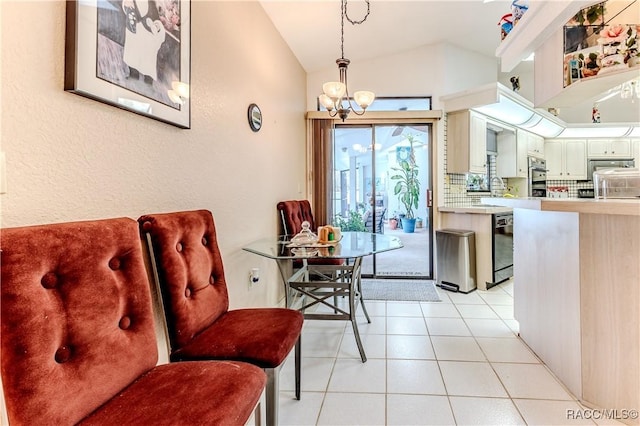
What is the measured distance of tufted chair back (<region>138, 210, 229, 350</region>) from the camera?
1320 millimetres

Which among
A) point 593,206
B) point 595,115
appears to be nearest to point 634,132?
point 595,115

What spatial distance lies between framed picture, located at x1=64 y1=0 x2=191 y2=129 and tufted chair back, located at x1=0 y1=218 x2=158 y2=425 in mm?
512

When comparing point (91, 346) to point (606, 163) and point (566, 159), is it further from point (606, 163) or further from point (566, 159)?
point (606, 163)

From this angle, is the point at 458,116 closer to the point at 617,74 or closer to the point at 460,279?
the point at 460,279

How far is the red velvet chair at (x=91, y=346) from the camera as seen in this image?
0.73 meters

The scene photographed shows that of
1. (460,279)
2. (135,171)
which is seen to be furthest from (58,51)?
(460,279)

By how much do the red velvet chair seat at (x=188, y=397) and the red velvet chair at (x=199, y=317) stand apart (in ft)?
0.63

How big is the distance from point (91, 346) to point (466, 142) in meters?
4.31

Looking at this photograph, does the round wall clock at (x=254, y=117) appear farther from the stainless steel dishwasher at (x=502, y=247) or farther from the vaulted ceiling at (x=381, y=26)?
the stainless steel dishwasher at (x=502, y=247)

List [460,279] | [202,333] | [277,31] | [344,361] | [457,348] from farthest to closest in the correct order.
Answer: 1. [460,279]
2. [277,31]
3. [457,348]
4. [344,361]
5. [202,333]

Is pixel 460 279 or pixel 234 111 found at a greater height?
pixel 234 111

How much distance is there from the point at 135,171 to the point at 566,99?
286 centimetres

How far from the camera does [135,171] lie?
1.34m

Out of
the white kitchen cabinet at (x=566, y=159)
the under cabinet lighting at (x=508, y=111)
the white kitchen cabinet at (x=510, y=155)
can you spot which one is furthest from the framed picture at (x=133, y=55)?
the white kitchen cabinet at (x=566, y=159)
